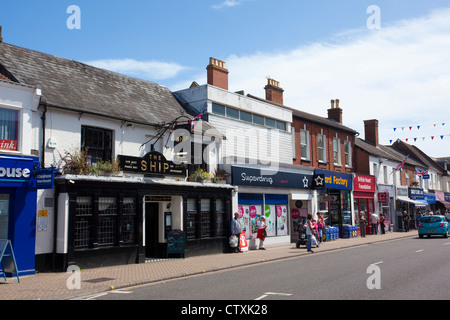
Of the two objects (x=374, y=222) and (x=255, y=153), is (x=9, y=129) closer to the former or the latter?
(x=255, y=153)

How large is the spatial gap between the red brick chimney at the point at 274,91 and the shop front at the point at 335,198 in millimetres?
5467

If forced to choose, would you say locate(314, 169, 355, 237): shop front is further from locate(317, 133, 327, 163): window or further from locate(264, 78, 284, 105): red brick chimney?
locate(264, 78, 284, 105): red brick chimney

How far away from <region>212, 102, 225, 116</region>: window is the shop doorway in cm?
592

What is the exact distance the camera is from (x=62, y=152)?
47.5 ft

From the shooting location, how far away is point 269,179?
74.6 feet

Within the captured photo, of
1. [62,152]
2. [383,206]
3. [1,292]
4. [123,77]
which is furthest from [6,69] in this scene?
[383,206]

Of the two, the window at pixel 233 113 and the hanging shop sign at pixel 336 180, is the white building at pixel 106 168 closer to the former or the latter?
the window at pixel 233 113

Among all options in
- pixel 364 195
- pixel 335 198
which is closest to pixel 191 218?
pixel 335 198

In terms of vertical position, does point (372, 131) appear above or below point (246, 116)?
above

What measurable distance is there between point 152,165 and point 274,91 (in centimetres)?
1390

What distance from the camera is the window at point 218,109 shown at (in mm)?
21450

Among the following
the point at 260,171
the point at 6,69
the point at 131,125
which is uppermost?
the point at 6,69
